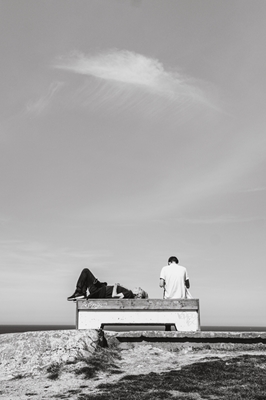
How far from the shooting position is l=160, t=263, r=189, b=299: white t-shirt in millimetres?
9898

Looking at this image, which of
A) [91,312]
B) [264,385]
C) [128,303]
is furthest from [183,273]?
[264,385]

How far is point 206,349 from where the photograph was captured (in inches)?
319

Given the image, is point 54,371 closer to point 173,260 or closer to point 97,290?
point 97,290

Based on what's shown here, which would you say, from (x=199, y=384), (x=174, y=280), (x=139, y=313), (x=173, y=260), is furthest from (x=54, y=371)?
(x=173, y=260)

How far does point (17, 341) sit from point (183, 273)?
439cm

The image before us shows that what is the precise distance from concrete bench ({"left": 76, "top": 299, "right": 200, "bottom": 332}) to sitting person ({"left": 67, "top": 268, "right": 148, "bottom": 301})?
2.10 feet

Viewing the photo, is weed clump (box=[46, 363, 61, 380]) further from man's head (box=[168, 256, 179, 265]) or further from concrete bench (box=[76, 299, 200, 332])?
man's head (box=[168, 256, 179, 265])

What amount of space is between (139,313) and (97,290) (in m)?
1.40

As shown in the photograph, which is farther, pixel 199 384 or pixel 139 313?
pixel 139 313

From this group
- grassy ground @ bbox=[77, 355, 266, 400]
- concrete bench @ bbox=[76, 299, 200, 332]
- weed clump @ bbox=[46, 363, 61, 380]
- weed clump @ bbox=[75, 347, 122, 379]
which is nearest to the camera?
grassy ground @ bbox=[77, 355, 266, 400]

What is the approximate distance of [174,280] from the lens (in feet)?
32.6

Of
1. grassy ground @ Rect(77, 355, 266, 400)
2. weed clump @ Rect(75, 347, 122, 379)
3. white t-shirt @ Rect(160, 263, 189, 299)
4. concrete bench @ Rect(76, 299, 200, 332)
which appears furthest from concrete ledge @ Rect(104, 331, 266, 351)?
white t-shirt @ Rect(160, 263, 189, 299)

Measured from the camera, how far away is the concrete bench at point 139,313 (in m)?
8.87

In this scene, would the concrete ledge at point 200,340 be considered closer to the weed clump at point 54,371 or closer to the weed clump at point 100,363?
the weed clump at point 100,363
